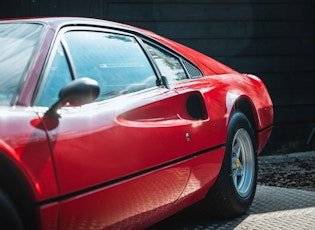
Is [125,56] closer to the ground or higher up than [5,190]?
higher up

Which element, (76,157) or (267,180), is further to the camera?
(267,180)

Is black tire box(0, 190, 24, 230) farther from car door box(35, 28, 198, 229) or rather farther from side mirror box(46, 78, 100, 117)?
side mirror box(46, 78, 100, 117)

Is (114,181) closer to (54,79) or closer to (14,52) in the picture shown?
(54,79)

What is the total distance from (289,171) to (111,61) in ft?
11.5

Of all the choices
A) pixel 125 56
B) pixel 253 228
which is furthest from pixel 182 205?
pixel 125 56

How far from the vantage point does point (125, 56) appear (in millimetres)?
3104

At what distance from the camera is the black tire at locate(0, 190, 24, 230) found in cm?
197

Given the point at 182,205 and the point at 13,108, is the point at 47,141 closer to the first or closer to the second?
the point at 13,108

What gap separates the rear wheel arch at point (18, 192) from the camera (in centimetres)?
204

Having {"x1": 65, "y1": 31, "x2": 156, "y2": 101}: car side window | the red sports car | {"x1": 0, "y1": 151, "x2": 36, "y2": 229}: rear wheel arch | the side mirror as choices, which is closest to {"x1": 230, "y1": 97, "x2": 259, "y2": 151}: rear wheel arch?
the red sports car

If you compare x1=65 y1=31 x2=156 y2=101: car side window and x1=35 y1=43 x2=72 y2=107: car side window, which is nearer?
x1=35 y1=43 x2=72 y2=107: car side window

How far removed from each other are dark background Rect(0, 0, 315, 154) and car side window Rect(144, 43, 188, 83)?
3.95 metres

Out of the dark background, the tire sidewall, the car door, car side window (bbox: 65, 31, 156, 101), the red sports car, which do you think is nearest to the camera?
the red sports car

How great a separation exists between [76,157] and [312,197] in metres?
2.79
